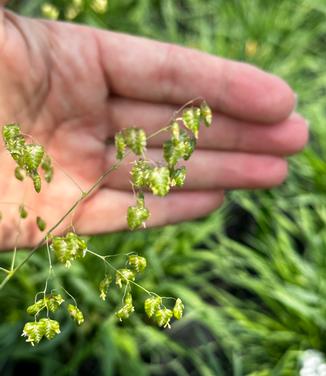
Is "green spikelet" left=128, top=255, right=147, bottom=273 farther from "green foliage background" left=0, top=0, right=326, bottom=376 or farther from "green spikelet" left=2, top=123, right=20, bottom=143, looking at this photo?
"green foliage background" left=0, top=0, right=326, bottom=376

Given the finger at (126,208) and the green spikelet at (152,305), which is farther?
the finger at (126,208)

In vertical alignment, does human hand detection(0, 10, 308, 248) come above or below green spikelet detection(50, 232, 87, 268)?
above

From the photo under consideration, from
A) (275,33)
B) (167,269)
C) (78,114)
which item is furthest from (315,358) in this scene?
(275,33)

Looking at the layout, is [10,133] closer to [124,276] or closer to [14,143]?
[14,143]

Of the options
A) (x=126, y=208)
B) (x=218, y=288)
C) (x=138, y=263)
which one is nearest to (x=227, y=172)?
(x=126, y=208)

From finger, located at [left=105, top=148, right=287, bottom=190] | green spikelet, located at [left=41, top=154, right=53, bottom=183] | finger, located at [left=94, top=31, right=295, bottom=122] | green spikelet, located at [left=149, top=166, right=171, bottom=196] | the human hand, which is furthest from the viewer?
finger, located at [left=105, top=148, right=287, bottom=190]

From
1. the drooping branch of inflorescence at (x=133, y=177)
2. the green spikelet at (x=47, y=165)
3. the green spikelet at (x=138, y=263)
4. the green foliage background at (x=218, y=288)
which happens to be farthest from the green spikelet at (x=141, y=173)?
the green foliage background at (x=218, y=288)

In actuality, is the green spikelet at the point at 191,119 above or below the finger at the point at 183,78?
below

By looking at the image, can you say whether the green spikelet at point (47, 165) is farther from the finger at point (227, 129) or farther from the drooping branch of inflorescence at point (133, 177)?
the finger at point (227, 129)

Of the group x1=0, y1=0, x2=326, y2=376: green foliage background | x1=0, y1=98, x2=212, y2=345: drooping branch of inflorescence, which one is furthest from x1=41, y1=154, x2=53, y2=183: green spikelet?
x1=0, y1=0, x2=326, y2=376: green foliage background
